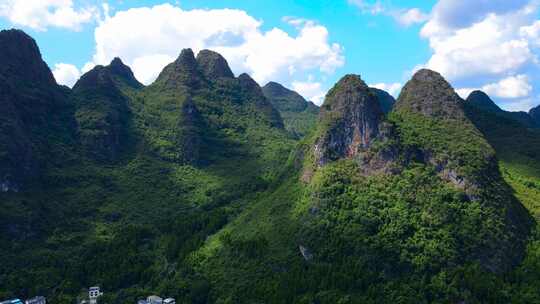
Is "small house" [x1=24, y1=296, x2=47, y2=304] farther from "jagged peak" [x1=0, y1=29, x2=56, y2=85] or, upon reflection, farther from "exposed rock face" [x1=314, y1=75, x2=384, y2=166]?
"jagged peak" [x1=0, y1=29, x2=56, y2=85]

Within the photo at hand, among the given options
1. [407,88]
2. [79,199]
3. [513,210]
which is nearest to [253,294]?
[513,210]

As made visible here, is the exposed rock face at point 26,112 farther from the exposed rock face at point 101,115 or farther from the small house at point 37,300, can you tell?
the small house at point 37,300

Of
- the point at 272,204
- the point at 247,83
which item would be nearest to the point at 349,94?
the point at 272,204

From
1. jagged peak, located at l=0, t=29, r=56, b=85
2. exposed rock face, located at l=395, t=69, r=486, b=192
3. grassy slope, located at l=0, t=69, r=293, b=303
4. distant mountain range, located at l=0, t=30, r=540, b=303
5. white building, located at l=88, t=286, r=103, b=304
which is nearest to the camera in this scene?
distant mountain range, located at l=0, t=30, r=540, b=303

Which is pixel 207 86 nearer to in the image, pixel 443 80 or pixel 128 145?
pixel 128 145

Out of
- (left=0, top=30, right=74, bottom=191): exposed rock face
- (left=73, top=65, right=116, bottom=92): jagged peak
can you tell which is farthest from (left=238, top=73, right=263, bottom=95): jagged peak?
(left=0, top=30, right=74, bottom=191): exposed rock face

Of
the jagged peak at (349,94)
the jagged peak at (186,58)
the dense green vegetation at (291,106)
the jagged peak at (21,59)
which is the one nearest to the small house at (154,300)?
the jagged peak at (349,94)
